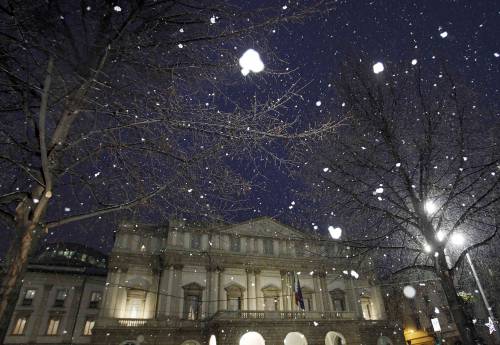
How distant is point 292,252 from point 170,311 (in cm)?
1326

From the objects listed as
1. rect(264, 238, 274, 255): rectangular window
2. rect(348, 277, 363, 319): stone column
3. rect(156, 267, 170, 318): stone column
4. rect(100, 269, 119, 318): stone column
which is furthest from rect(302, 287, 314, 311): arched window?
rect(100, 269, 119, 318): stone column

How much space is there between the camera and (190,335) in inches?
979

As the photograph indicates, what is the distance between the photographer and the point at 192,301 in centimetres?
2694

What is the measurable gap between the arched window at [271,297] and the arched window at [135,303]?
10965 millimetres

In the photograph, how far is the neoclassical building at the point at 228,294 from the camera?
23828 millimetres

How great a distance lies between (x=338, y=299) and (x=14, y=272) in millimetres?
32416

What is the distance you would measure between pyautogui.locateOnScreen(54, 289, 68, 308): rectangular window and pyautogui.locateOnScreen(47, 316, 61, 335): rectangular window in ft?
3.71

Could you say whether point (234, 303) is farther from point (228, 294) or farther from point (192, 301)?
point (192, 301)

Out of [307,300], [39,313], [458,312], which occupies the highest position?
[307,300]

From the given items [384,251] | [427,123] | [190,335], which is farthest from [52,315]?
[427,123]

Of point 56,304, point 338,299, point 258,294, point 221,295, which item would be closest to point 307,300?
point 338,299

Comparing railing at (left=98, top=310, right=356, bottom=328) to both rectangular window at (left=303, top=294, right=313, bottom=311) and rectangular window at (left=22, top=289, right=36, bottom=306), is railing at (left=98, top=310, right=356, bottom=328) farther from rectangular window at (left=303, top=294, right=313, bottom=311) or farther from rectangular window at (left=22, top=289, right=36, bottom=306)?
rectangular window at (left=22, top=289, right=36, bottom=306)

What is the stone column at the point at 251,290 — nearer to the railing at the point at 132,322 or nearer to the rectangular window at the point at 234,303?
the rectangular window at the point at 234,303

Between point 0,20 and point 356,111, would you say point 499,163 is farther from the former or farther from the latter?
point 0,20
